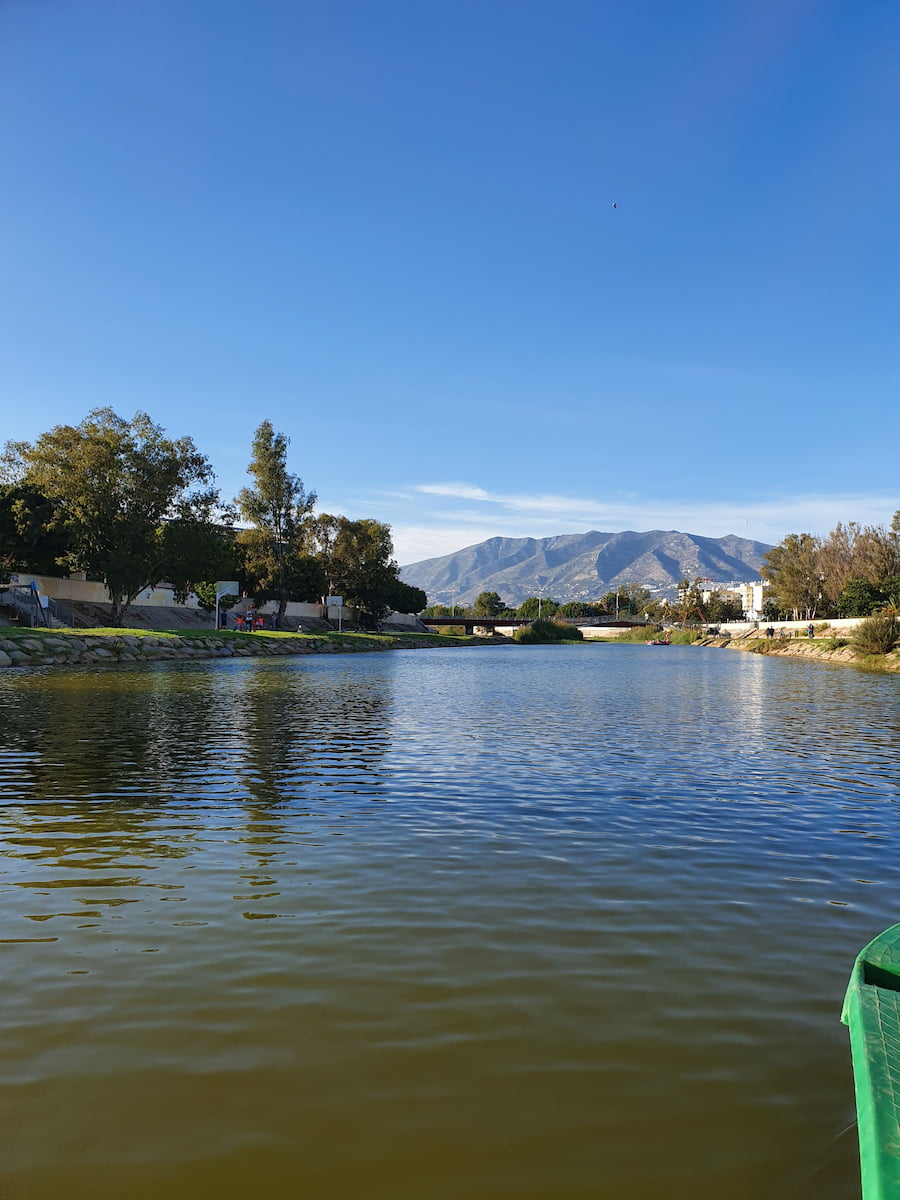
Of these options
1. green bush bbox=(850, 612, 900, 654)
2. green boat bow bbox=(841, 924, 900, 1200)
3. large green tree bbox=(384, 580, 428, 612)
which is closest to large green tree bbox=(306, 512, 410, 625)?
large green tree bbox=(384, 580, 428, 612)

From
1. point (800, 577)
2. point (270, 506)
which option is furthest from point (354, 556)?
point (800, 577)

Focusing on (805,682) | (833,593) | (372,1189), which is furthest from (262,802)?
(833,593)

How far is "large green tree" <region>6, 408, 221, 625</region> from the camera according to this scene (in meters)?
56.0

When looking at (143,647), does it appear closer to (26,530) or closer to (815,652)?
(26,530)

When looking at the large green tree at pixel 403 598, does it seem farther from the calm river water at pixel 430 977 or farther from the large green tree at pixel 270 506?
the calm river water at pixel 430 977

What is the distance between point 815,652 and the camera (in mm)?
85250

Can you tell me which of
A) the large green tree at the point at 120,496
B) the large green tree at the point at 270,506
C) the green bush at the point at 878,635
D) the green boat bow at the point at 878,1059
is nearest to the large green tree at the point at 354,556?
the large green tree at the point at 270,506

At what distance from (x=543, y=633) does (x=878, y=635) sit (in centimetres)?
7233

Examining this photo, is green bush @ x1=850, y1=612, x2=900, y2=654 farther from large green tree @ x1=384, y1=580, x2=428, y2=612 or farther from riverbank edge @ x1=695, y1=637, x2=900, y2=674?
large green tree @ x1=384, y1=580, x2=428, y2=612

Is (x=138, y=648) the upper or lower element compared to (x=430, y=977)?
upper

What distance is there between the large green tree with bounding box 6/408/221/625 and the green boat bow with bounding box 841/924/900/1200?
55994 mm

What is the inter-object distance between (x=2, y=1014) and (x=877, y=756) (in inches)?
653

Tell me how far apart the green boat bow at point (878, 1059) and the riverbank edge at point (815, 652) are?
177 feet

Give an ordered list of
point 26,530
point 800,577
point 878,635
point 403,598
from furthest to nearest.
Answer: point 403,598 < point 800,577 < point 878,635 < point 26,530
